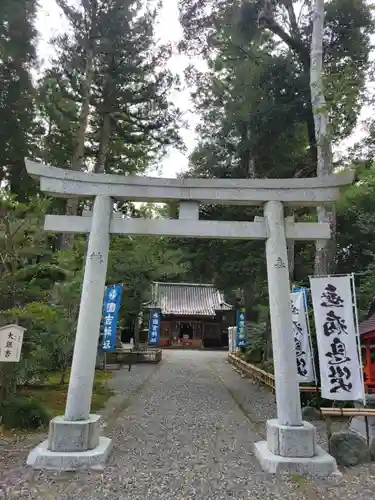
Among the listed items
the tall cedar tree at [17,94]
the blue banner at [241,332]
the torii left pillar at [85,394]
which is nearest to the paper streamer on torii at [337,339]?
the torii left pillar at [85,394]

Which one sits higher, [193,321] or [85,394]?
[193,321]

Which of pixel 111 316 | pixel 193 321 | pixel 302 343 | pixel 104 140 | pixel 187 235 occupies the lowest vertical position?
pixel 302 343

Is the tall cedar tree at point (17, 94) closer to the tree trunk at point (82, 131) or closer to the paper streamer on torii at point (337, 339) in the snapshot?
the tree trunk at point (82, 131)

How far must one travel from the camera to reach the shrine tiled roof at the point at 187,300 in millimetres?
32594

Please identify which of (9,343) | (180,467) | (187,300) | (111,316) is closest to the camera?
(180,467)

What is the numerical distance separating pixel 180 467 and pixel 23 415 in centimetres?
305

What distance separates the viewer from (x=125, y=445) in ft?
19.3

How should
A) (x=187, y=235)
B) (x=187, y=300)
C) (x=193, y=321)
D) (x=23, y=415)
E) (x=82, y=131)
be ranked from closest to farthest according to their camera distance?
(x=187, y=235) < (x=23, y=415) < (x=82, y=131) < (x=193, y=321) < (x=187, y=300)

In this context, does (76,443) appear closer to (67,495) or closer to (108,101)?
(67,495)

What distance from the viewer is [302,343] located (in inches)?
290

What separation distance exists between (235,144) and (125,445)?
1250 cm

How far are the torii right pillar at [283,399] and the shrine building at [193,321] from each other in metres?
27.1

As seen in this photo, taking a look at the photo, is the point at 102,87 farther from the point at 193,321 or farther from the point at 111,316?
the point at 193,321

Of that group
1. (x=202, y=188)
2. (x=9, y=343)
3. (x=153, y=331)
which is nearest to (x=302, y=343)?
(x=202, y=188)
